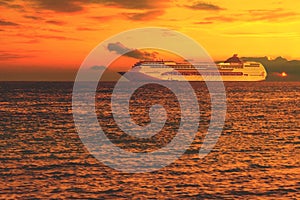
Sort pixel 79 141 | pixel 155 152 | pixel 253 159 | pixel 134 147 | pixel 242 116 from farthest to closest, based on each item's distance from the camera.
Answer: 1. pixel 242 116
2. pixel 79 141
3. pixel 134 147
4. pixel 155 152
5. pixel 253 159

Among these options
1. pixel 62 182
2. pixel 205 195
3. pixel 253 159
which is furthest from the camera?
pixel 253 159

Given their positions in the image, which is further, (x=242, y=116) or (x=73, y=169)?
(x=242, y=116)

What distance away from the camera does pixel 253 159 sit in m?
31.1

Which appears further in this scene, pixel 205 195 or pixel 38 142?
pixel 38 142

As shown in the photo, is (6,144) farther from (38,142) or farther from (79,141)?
(79,141)

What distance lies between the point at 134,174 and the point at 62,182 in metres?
4.39

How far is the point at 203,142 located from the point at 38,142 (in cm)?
1393

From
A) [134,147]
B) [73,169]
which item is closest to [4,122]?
[134,147]

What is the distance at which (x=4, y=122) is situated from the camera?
54594mm

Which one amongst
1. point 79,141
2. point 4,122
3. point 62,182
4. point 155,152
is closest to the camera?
point 62,182

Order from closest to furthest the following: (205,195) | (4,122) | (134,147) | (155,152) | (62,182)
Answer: (205,195), (62,182), (155,152), (134,147), (4,122)

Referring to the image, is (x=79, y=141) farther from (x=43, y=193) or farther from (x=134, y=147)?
(x=43, y=193)

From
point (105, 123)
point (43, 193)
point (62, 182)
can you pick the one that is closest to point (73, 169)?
point (62, 182)

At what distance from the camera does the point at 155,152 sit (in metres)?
34.3
